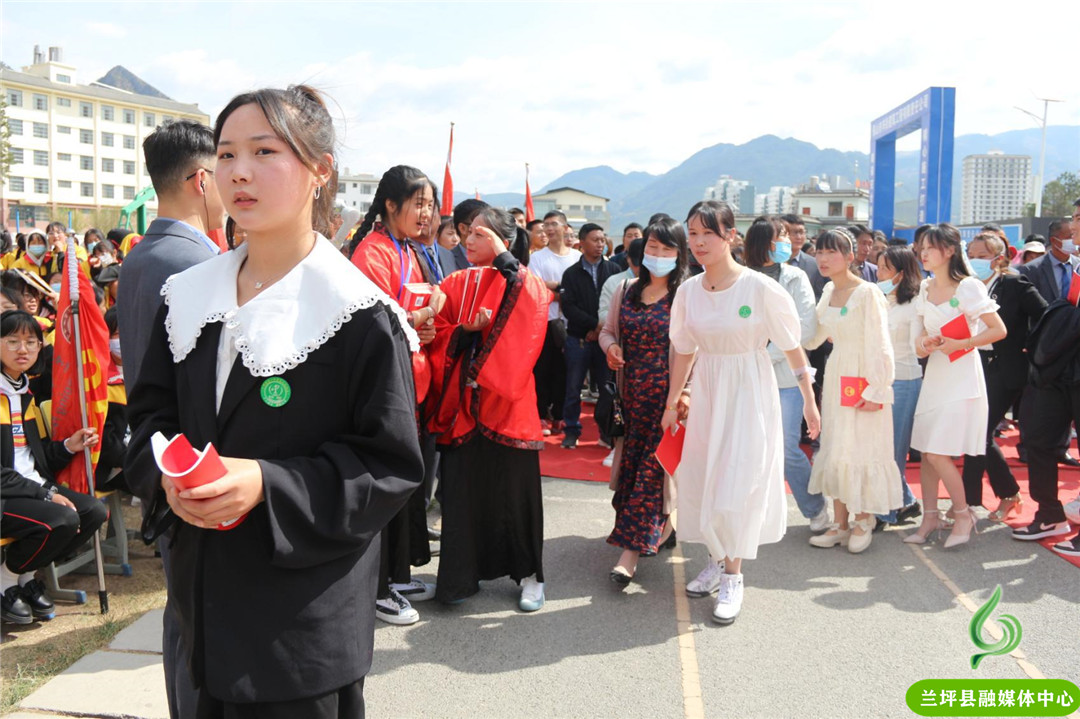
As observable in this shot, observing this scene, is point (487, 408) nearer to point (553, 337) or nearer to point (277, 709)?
point (277, 709)

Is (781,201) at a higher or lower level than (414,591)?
higher

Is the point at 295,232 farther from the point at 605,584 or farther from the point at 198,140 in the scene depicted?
the point at 605,584

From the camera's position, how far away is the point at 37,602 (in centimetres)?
416

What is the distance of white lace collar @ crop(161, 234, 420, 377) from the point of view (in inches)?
65.1

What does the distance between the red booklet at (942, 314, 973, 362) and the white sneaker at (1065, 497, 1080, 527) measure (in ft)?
4.49

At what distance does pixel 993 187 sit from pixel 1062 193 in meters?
89.1

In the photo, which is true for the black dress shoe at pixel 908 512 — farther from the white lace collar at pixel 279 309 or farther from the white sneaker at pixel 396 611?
the white lace collar at pixel 279 309

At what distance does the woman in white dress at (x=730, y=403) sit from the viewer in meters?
4.27

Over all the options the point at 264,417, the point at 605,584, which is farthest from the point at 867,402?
the point at 264,417

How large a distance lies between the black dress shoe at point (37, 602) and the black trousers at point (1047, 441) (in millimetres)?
5900

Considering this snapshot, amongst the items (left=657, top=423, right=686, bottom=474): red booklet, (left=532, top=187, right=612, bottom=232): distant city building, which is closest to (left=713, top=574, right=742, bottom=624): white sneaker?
(left=657, top=423, right=686, bottom=474): red booklet

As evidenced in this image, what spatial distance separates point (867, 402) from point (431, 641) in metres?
3.05

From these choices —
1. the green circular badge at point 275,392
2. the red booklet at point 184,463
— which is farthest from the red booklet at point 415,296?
the red booklet at point 184,463

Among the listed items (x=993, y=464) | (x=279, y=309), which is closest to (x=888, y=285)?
(x=993, y=464)
